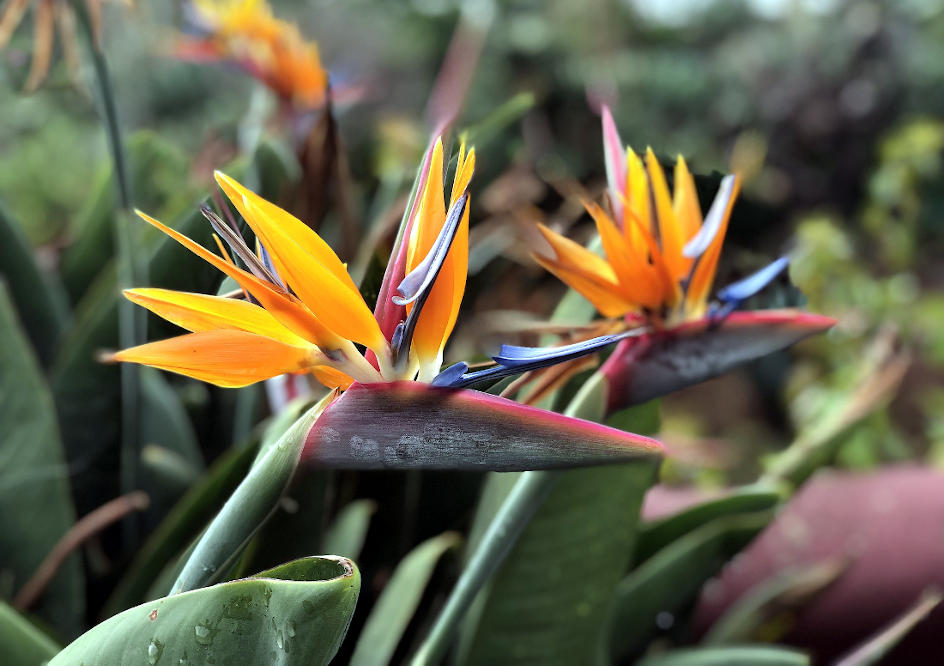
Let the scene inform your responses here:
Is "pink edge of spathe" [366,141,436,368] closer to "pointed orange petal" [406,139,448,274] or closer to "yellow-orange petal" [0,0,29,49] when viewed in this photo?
"pointed orange petal" [406,139,448,274]

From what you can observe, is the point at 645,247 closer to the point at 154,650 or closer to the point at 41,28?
the point at 154,650

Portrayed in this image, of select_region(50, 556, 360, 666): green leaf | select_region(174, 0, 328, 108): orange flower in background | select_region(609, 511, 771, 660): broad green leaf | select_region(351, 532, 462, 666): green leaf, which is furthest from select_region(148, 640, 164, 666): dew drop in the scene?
select_region(174, 0, 328, 108): orange flower in background

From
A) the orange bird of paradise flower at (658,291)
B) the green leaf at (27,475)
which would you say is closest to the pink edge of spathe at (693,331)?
the orange bird of paradise flower at (658,291)

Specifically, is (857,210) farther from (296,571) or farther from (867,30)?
(296,571)

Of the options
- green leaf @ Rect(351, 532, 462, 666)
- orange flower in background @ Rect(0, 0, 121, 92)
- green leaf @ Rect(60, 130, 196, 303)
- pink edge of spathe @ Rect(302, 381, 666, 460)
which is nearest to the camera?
pink edge of spathe @ Rect(302, 381, 666, 460)

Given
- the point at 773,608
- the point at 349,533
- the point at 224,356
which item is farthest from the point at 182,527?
the point at 773,608

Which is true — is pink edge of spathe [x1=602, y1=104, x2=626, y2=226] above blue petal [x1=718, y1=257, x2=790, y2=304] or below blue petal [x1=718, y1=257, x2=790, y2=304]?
above

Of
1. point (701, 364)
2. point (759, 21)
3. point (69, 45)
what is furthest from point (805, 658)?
point (759, 21)

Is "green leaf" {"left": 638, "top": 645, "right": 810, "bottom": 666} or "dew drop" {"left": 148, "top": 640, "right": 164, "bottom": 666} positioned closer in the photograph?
"dew drop" {"left": 148, "top": 640, "right": 164, "bottom": 666}
